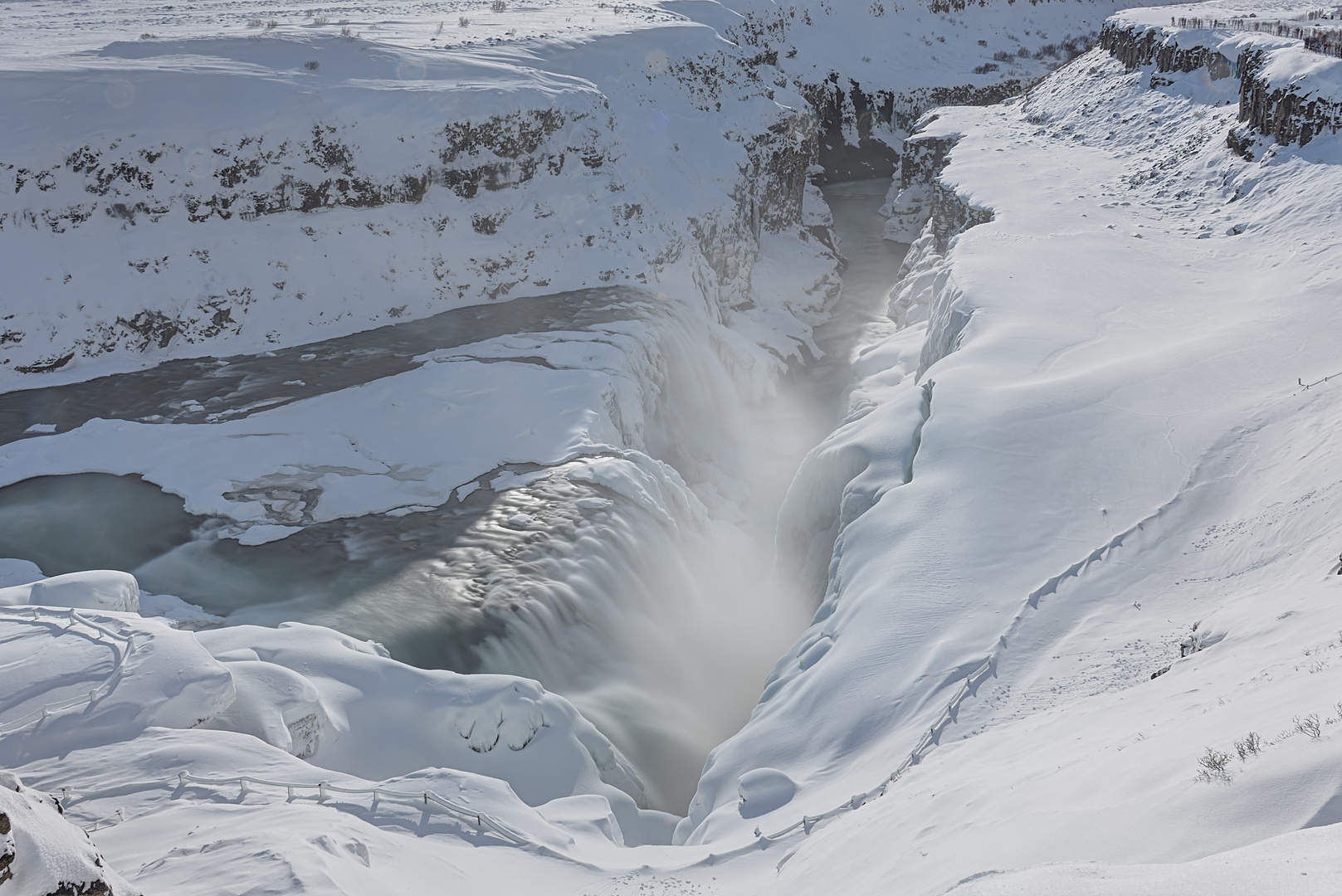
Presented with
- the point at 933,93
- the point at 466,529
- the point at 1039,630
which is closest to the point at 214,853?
the point at 1039,630

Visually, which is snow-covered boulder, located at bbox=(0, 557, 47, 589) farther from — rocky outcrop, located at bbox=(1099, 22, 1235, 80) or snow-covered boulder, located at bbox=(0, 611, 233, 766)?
rocky outcrop, located at bbox=(1099, 22, 1235, 80)

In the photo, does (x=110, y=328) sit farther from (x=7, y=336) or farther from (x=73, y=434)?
(x=73, y=434)

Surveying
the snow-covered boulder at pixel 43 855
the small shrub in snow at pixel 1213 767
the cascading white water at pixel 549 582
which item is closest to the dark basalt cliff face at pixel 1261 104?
the cascading white water at pixel 549 582

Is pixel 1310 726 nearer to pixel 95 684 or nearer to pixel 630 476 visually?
pixel 95 684

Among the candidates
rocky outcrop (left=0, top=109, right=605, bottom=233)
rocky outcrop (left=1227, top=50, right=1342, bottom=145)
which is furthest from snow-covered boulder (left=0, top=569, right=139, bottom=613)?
rocky outcrop (left=1227, top=50, right=1342, bottom=145)

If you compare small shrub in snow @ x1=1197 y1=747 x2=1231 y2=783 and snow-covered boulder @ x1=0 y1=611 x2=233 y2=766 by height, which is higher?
small shrub in snow @ x1=1197 y1=747 x2=1231 y2=783

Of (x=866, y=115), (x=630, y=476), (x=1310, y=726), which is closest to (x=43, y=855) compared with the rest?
(x=1310, y=726)
